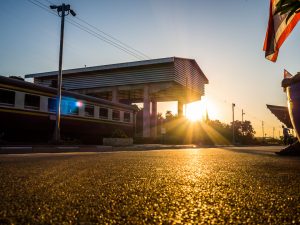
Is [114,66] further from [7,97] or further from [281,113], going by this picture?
[281,113]

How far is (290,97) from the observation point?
3.50 m

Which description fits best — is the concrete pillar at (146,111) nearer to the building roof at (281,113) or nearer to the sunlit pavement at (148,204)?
the building roof at (281,113)

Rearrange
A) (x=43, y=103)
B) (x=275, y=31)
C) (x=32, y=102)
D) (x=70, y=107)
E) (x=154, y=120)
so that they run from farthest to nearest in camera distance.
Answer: (x=154, y=120) → (x=70, y=107) → (x=43, y=103) → (x=32, y=102) → (x=275, y=31)

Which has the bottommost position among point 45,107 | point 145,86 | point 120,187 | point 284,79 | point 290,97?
point 120,187

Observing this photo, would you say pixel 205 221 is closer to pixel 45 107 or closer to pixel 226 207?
pixel 226 207

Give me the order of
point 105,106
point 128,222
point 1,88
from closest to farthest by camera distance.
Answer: point 128,222
point 1,88
point 105,106

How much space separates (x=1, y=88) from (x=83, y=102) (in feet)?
19.8

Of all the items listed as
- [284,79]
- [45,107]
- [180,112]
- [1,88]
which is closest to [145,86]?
[180,112]

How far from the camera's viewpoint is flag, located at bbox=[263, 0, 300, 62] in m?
3.87

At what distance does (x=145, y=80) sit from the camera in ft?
98.4

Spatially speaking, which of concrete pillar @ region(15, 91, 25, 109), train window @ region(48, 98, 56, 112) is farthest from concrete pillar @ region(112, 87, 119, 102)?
concrete pillar @ region(15, 91, 25, 109)

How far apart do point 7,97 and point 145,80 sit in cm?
1798

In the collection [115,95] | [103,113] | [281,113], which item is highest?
[115,95]

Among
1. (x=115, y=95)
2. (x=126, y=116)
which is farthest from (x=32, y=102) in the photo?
(x=115, y=95)
